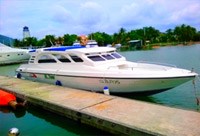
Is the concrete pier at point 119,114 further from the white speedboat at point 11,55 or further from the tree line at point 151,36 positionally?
the tree line at point 151,36

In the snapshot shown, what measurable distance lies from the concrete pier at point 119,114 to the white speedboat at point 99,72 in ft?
A: 2.70

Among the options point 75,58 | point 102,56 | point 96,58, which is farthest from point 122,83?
point 75,58

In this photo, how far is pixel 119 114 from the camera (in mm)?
5340

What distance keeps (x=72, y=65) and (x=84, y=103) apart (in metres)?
2.77

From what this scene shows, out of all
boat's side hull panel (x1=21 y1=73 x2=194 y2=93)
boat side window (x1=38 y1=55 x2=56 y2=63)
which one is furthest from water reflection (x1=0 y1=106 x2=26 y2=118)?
boat side window (x1=38 y1=55 x2=56 y2=63)

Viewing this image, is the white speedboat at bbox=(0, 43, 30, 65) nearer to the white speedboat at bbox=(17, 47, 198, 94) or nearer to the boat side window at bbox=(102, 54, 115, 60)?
the white speedboat at bbox=(17, 47, 198, 94)

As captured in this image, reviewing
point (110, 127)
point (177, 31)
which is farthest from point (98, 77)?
point (177, 31)

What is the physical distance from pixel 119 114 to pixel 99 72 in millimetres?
2832

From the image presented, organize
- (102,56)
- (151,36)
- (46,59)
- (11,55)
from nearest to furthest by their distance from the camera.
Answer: (102,56), (46,59), (11,55), (151,36)

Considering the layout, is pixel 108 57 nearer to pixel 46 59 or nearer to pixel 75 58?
pixel 75 58

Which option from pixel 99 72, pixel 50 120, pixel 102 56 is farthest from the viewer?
pixel 102 56

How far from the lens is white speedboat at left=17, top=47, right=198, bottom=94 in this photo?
283 inches

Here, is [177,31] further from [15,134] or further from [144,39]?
[15,134]

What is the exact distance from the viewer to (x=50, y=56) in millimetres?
9820
